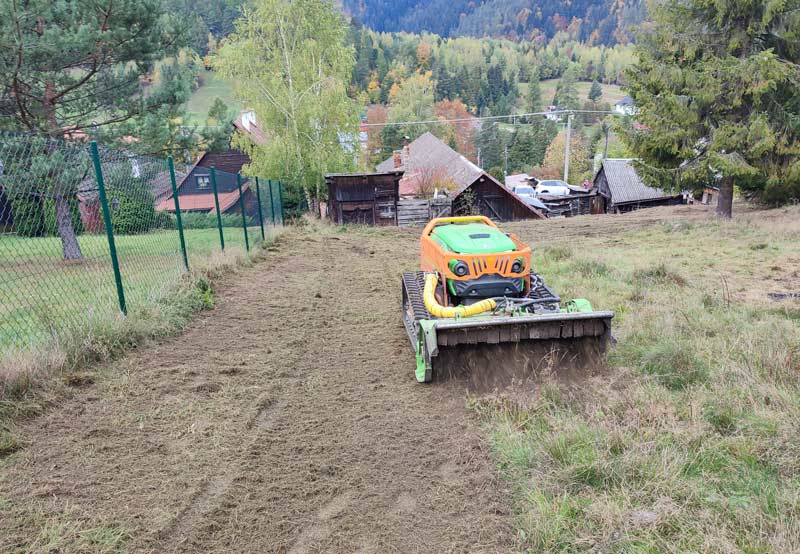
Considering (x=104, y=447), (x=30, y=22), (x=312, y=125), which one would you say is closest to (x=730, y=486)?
(x=104, y=447)

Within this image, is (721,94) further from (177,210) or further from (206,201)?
(177,210)

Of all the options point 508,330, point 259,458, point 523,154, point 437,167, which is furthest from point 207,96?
point 259,458

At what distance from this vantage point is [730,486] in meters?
2.83

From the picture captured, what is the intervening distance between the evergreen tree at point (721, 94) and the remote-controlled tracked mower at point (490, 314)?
12.9 meters

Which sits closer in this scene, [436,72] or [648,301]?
[648,301]

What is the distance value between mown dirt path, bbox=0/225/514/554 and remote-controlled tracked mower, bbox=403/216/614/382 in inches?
17.3

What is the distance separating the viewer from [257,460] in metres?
3.49

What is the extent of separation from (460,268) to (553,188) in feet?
135

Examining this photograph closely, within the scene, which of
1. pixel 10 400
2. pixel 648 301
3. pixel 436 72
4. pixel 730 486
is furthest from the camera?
pixel 436 72

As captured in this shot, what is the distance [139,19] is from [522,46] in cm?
16454

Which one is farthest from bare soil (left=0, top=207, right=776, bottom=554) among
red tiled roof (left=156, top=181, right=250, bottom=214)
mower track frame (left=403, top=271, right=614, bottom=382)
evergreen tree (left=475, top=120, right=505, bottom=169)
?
evergreen tree (left=475, top=120, right=505, bottom=169)

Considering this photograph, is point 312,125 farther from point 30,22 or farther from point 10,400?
point 10,400

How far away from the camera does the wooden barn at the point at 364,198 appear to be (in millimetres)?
21359

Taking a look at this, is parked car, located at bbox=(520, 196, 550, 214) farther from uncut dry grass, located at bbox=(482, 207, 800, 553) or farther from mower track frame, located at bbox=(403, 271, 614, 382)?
mower track frame, located at bbox=(403, 271, 614, 382)
